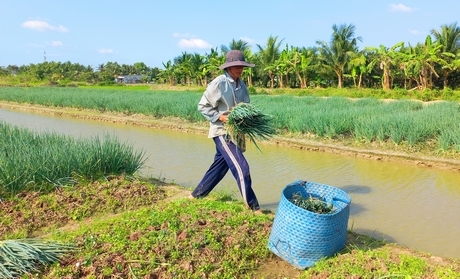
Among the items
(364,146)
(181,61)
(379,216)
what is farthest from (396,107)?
(181,61)

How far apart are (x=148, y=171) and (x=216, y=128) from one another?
2499 millimetres

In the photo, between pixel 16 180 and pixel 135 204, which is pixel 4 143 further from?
pixel 135 204

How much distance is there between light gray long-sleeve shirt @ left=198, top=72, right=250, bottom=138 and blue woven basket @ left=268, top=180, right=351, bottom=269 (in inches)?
46.1

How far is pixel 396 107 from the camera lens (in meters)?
11.0

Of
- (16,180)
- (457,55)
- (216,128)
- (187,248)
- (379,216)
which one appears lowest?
(379,216)

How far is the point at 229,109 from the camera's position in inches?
134

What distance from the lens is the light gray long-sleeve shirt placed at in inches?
131

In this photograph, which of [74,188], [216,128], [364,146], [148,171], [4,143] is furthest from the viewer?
[364,146]

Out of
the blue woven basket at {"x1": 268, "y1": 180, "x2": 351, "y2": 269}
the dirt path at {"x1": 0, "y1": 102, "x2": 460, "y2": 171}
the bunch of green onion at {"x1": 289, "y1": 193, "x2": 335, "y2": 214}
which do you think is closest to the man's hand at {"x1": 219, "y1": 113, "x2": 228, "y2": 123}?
the bunch of green onion at {"x1": 289, "y1": 193, "x2": 335, "y2": 214}

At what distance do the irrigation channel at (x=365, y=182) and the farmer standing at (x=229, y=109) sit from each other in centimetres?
84

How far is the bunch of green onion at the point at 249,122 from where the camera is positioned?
3.17 meters

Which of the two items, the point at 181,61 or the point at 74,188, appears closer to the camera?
the point at 74,188

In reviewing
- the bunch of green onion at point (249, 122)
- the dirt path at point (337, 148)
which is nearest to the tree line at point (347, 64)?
the dirt path at point (337, 148)

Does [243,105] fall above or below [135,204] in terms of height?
above
